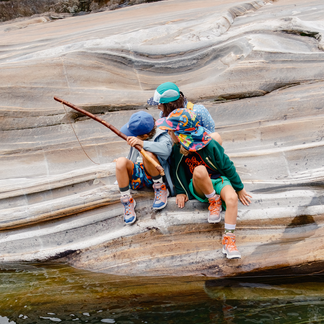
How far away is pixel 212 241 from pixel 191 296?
0.42 metres

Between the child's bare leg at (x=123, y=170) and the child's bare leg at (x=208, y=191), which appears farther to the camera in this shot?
the child's bare leg at (x=123, y=170)

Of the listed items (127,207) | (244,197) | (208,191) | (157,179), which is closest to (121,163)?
(157,179)

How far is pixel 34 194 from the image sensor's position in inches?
121

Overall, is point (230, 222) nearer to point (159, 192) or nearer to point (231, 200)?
point (231, 200)

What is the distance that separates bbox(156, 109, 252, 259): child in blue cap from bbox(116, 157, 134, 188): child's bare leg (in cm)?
31

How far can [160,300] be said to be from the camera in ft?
7.50

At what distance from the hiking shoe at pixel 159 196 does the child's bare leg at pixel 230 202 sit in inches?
17.4

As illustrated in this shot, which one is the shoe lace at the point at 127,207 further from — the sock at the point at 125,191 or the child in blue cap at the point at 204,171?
the child in blue cap at the point at 204,171

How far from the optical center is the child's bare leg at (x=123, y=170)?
2379mm

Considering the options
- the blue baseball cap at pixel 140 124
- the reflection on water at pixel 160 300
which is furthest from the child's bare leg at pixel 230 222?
the blue baseball cap at pixel 140 124

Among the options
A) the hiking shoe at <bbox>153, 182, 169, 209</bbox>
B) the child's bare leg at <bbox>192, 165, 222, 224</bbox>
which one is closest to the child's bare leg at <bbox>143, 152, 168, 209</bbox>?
the hiking shoe at <bbox>153, 182, 169, 209</bbox>

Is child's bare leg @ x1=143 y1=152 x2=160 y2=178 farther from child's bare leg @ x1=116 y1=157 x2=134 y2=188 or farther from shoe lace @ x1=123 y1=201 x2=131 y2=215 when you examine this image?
shoe lace @ x1=123 y1=201 x2=131 y2=215

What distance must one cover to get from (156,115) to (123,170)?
1.21 m

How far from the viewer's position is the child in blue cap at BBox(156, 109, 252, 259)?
2193mm
